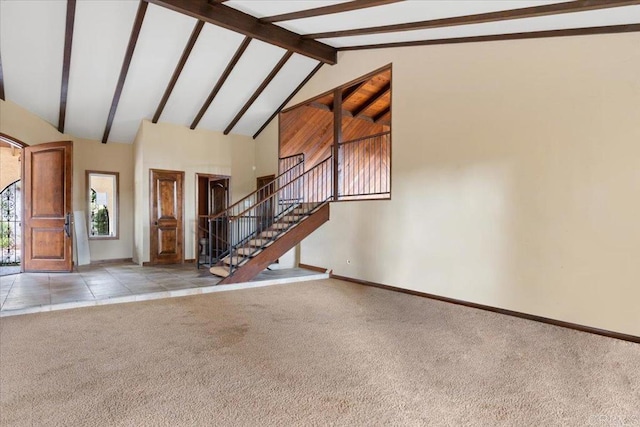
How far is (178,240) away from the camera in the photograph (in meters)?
8.02

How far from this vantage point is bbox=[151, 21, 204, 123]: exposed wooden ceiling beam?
5379 mm

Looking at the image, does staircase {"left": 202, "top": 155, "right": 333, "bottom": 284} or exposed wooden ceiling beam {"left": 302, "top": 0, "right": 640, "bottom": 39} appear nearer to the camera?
exposed wooden ceiling beam {"left": 302, "top": 0, "right": 640, "bottom": 39}

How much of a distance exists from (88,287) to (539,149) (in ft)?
20.1

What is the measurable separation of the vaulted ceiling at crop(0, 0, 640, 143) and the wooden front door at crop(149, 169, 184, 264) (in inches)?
50.3

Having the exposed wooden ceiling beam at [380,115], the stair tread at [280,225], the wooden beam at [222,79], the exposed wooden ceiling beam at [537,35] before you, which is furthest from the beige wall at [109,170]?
the exposed wooden ceiling beam at [537,35]

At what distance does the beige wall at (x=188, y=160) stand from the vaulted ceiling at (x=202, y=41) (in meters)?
0.37

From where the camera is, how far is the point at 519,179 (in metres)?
4.11

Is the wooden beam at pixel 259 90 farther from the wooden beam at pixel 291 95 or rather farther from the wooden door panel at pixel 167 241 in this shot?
the wooden door panel at pixel 167 241

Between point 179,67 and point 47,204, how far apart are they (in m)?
3.34

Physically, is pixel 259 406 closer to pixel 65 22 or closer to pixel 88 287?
pixel 88 287

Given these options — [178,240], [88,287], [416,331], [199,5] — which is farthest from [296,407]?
[178,240]

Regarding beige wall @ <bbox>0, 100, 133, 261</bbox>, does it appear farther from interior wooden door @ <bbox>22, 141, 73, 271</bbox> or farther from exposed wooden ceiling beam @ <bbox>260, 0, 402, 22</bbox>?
exposed wooden ceiling beam @ <bbox>260, 0, 402, 22</bbox>

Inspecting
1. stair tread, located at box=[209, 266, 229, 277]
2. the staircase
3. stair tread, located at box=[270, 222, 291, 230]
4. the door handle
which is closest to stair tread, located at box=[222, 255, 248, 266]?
the staircase

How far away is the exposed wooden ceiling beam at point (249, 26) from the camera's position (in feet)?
15.8
